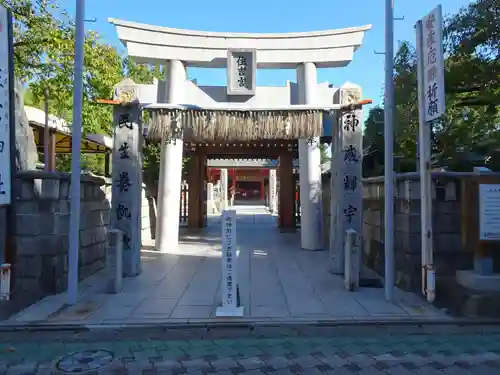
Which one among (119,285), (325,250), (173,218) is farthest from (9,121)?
(325,250)

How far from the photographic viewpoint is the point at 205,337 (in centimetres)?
510

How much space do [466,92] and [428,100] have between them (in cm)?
568

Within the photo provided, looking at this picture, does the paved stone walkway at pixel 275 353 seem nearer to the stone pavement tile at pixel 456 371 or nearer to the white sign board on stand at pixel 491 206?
the stone pavement tile at pixel 456 371

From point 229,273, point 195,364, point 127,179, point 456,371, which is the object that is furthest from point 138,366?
point 127,179

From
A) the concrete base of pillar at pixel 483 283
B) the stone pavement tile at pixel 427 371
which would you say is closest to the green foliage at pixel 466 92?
the concrete base of pillar at pixel 483 283

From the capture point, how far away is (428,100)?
257 inches

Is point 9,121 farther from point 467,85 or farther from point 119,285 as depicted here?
point 467,85

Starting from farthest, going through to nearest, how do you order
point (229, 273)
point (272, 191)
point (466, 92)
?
point (272, 191)
point (466, 92)
point (229, 273)

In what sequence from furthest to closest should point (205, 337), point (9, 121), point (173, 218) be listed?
point (173, 218), point (9, 121), point (205, 337)

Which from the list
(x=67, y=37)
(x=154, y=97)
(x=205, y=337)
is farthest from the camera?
(x=67, y=37)

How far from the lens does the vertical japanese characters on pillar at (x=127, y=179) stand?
8.15 m

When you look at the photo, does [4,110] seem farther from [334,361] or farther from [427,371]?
[427,371]

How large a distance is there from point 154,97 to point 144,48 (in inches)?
97.3

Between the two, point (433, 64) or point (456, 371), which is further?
point (433, 64)
